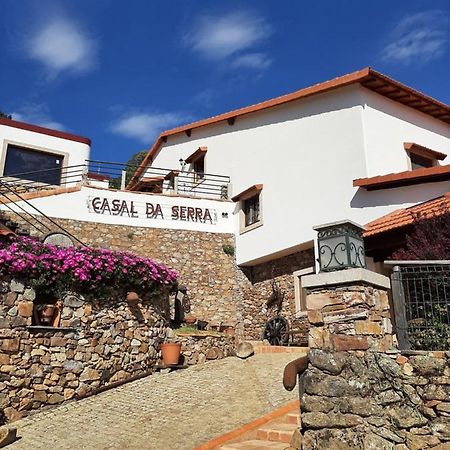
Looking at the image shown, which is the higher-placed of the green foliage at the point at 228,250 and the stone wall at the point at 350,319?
the green foliage at the point at 228,250

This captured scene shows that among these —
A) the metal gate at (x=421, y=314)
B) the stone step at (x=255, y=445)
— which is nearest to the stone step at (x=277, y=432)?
the stone step at (x=255, y=445)

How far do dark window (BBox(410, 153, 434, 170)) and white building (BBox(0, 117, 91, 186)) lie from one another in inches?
453

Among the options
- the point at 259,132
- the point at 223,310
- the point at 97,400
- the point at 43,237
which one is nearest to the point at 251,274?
the point at 223,310

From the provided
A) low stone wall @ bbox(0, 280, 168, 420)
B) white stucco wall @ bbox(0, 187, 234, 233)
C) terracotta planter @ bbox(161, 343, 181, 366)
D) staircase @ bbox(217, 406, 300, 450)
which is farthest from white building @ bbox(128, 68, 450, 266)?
staircase @ bbox(217, 406, 300, 450)

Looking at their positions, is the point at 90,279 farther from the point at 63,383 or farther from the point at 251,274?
the point at 251,274

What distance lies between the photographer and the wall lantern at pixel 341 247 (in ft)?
18.8

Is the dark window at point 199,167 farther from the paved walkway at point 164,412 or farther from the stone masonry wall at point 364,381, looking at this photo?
the stone masonry wall at point 364,381

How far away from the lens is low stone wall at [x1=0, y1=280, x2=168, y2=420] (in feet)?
30.0

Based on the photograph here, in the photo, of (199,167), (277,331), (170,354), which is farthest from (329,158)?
(199,167)

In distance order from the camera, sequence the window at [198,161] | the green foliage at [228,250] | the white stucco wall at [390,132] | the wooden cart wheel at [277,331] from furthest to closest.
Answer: the window at [198,161]
the green foliage at [228,250]
the wooden cart wheel at [277,331]
the white stucco wall at [390,132]

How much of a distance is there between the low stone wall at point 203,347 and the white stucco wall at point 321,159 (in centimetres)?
326

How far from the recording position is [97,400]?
951cm

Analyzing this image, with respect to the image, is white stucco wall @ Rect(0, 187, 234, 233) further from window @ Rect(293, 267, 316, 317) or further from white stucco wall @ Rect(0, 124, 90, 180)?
window @ Rect(293, 267, 316, 317)

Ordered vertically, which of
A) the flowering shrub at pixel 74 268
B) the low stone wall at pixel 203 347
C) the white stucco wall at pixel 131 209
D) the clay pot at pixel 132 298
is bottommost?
the low stone wall at pixel 203 347
